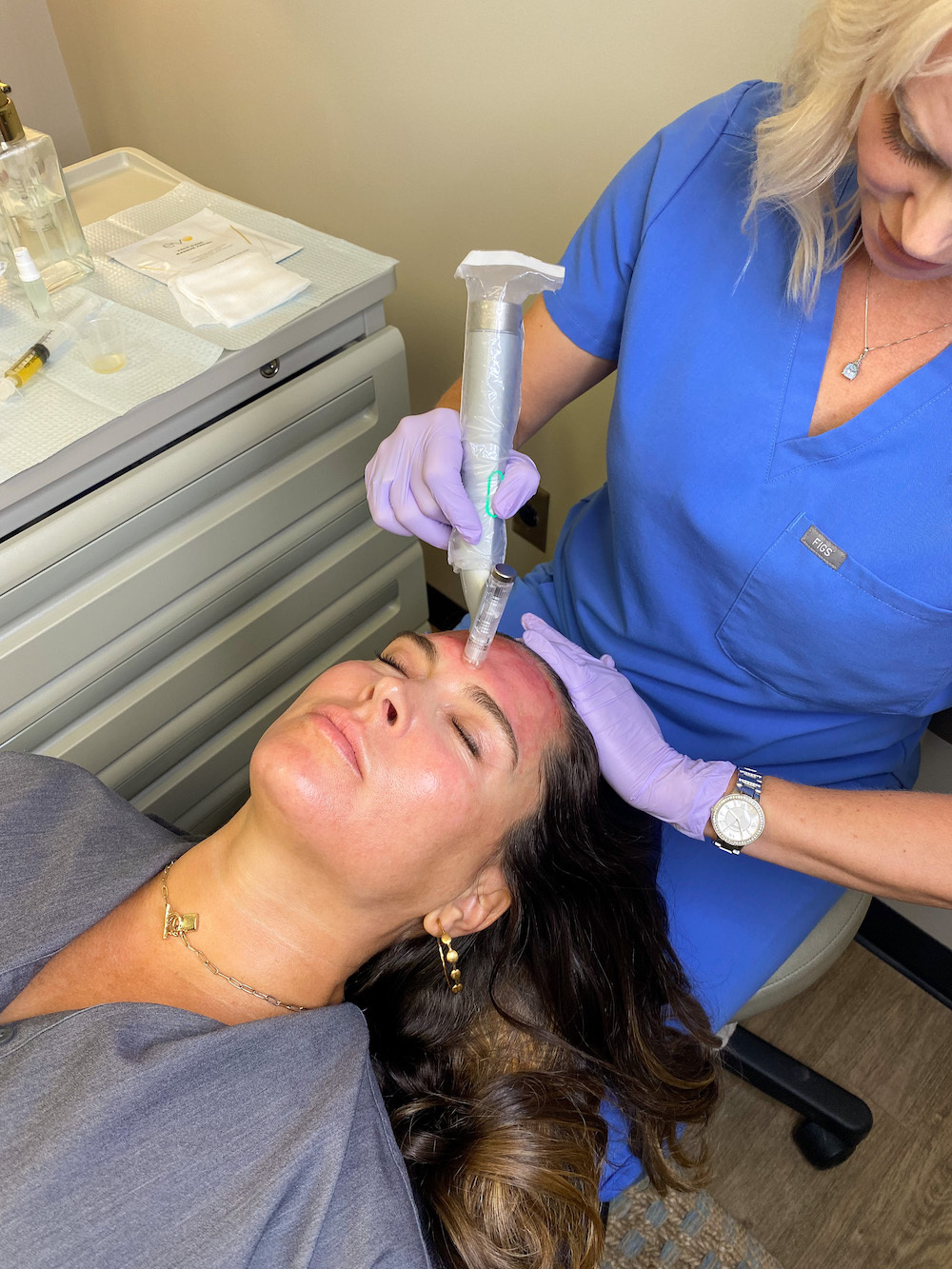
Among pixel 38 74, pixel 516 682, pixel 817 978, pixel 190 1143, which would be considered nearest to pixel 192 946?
pixel 190 1143

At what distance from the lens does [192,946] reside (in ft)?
3.26

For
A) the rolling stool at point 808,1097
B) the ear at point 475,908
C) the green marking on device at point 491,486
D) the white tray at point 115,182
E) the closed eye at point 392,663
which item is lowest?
the rolling stool at point 808,1097

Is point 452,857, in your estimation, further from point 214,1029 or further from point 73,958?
point 73,958

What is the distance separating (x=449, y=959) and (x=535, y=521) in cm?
103

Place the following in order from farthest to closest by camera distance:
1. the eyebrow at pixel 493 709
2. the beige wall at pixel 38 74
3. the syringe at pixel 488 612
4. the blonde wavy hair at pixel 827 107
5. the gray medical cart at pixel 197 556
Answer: the beige wall at pixel 38 74
the gray medical cart at pixel 197 556
the eyebrow at pixel 493 709
the syringe at pixel 488 612
the blonde wavy hair at pixel 827 107

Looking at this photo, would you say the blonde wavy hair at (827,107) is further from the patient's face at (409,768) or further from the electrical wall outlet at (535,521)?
the electrical wall outlet at (535,521)

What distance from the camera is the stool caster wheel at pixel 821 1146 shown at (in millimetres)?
1467

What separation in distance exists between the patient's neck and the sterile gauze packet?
0.34m

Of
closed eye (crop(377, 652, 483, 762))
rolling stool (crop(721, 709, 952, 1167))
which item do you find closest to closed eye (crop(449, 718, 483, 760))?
closed eye (crop(377, 652, 483, 762))

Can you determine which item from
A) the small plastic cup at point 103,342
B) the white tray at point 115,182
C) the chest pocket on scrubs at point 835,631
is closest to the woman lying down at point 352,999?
the chest pocket on scrubs at point 835,631

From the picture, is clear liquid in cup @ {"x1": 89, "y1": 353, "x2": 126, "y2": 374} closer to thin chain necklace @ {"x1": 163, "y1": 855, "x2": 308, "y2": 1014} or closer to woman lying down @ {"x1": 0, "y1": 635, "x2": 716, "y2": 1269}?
woman lying down @ {"x1": 0, "y1": 635, "x2": 716, "y2": 1269}

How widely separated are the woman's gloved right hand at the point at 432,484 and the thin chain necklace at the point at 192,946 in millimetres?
478

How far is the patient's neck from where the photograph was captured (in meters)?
0.98

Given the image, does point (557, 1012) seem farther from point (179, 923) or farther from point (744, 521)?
point (744, 521)
